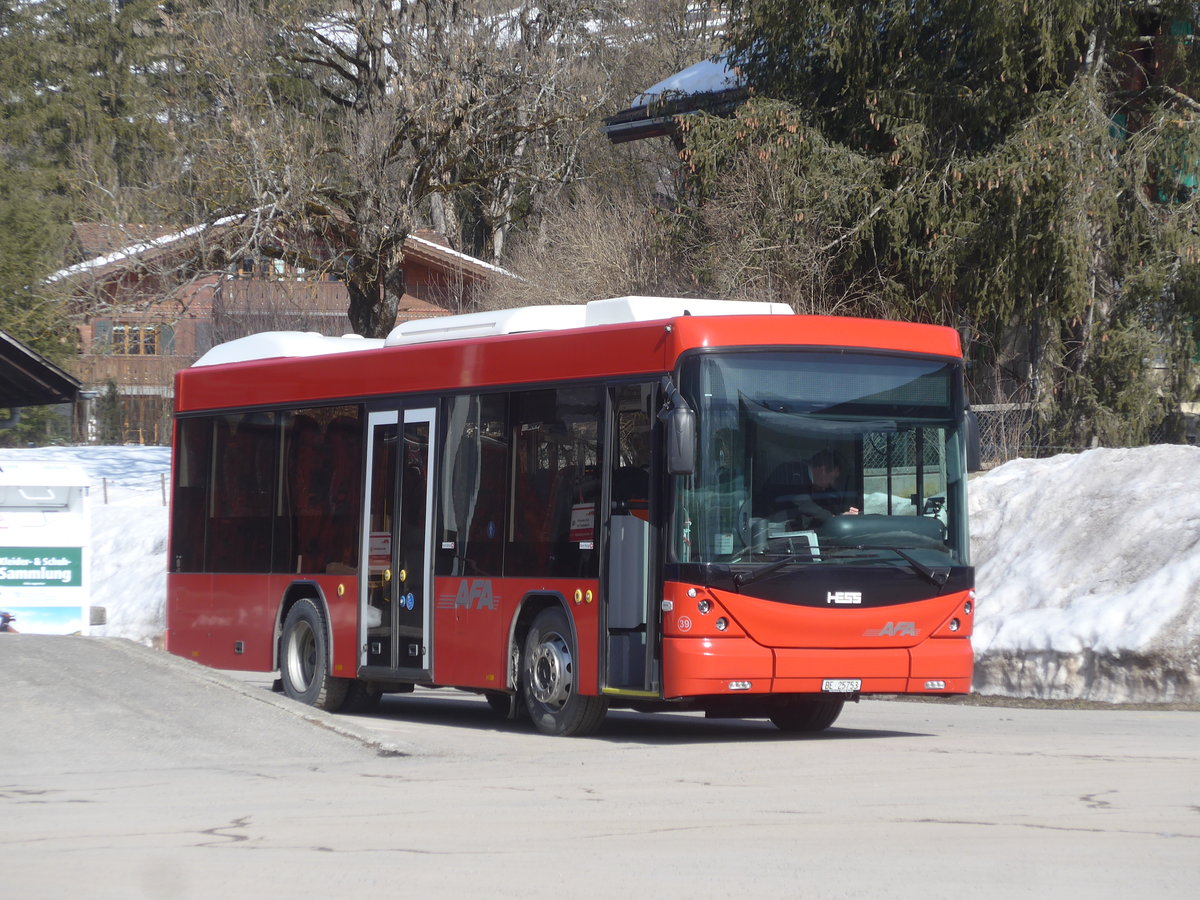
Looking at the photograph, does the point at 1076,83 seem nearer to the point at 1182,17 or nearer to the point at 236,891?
the point at 1182,17

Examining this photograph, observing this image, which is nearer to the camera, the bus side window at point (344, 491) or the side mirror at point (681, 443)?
the side mirror at point (681, 443)

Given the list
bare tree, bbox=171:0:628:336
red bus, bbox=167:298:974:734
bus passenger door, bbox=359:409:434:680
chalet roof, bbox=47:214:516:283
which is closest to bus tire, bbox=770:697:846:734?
red bus, bbox=167:298:974:734

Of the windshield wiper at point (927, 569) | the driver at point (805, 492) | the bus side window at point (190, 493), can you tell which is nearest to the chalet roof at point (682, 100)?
the bus side window at point (190, 493)

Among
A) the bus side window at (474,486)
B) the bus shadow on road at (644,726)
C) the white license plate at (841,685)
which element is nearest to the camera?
the white license plate at (841,685)

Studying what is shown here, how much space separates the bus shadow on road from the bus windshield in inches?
67.2

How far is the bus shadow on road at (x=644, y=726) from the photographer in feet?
44.9

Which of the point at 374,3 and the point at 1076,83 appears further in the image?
the point at 374,3

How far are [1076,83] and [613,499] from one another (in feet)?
51.2

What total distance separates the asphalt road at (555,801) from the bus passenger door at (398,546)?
68 cm

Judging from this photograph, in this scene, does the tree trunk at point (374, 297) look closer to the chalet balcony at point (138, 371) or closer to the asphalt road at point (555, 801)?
the chalet balcony at point (138, 371)

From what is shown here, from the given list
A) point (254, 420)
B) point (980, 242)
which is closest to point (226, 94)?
point (980, 242)

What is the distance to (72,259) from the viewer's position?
45.5 m

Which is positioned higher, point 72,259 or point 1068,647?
point 72,259

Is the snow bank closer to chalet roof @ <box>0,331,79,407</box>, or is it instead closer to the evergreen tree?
the evergreen tree
